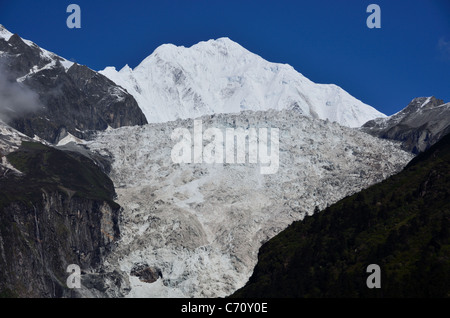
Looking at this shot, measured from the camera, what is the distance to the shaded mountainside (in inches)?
6344

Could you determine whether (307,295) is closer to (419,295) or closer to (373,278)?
(373,278)

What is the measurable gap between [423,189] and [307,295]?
134ft

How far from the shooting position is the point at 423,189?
195m

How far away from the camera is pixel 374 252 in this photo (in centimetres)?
17562

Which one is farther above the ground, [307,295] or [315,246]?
[315,246]

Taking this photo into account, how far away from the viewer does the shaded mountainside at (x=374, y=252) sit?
161 metres

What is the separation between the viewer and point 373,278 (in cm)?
16688
